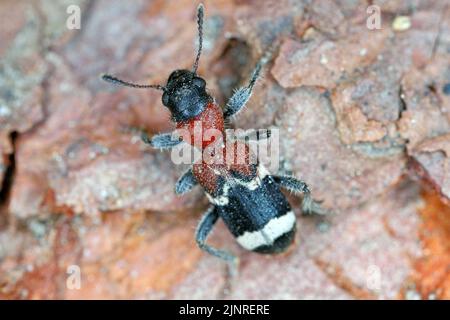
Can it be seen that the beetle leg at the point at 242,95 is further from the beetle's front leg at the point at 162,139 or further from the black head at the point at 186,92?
the beetle's front leg at the point at 162,139

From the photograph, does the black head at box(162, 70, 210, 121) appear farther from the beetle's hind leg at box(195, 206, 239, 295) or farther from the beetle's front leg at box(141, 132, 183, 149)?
the beetle's hind leg at box(195, 206, 239, 295)

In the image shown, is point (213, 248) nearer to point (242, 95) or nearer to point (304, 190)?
point (304, 190)

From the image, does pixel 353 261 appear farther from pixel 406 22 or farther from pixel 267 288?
pixel 406 22

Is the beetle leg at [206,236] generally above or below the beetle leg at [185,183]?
below

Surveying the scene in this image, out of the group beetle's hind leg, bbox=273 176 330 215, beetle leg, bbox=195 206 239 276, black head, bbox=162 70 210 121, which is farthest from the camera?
beetle leg, bbox=195 206 239 276

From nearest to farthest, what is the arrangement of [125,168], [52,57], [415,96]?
[415,96]
[125,168]
[52,57]

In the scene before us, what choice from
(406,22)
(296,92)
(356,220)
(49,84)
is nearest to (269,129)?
(296,92)

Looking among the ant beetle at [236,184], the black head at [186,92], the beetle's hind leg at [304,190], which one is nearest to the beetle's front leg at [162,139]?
the ant beetle at [236,184]

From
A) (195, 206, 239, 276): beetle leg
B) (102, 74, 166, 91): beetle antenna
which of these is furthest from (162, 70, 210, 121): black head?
(195, 206, 239, 276): beetle leg
